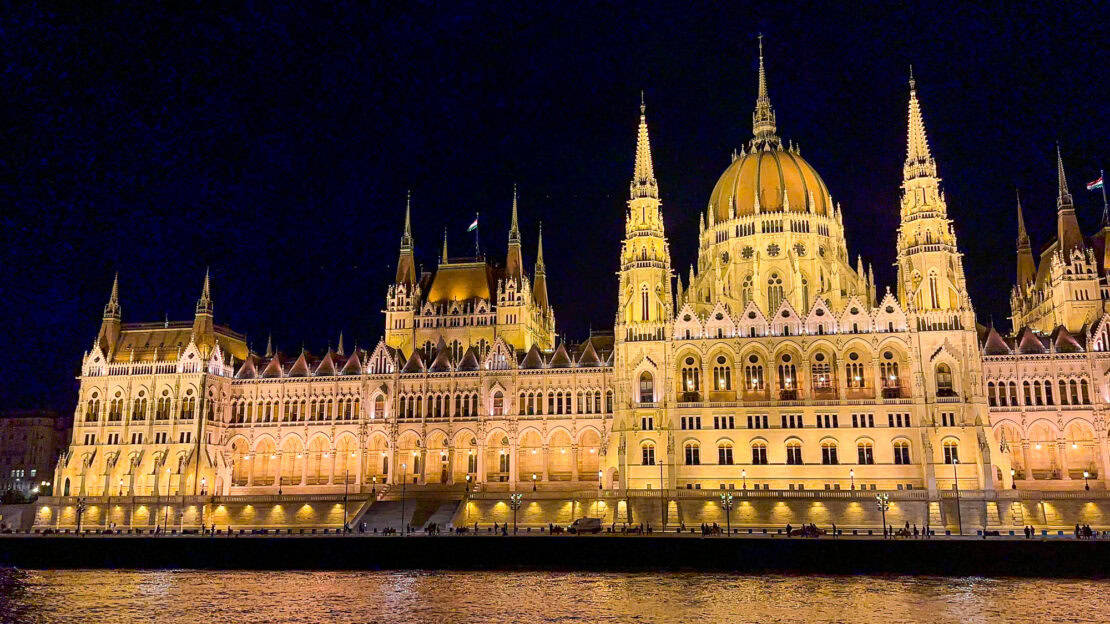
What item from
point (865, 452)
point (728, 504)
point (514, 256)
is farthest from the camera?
point (514, 256)

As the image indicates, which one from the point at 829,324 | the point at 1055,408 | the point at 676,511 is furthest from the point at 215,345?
the point at 1055,408

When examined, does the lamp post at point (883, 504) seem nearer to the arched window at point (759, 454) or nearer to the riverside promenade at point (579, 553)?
the riverside promenade at point (579, 553)

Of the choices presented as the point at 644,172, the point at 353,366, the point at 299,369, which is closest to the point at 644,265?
the point at 644,172

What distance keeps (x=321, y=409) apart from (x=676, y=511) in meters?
41.0

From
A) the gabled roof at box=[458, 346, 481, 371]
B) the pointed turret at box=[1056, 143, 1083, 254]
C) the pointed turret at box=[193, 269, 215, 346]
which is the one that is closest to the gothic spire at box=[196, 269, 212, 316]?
the pointed turret at box=[193, 269, 215, 346]

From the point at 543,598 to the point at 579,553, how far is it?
1179 centimetres

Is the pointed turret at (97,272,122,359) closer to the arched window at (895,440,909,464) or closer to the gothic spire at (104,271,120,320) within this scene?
the gothic spire at (104,271,120,320)

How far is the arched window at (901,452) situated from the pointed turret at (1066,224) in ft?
102

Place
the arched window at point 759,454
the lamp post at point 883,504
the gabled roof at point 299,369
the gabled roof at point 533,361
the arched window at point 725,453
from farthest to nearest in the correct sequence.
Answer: the gabled roof at point 299,369, the gabled roof at point 533,361, the arched window at point 725,453, the arched window at point 759,454, the lamp post at point 883,504

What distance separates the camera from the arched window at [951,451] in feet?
252

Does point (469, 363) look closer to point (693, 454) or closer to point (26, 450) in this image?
point (693, 454)

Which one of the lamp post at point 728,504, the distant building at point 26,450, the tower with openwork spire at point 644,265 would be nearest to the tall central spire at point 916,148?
the tower with openwork spire at point 644,265

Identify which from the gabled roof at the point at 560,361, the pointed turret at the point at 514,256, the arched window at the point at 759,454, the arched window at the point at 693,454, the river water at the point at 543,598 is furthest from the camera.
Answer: the pointed turret at the point at 514,256

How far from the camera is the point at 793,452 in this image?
80.1m
